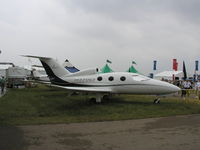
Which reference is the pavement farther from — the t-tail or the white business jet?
the t-tail

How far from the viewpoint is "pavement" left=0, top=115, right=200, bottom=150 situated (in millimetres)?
5773

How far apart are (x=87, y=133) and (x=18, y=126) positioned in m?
2.79

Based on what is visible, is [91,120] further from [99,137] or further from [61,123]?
[99,137]

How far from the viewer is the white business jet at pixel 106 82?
47.3 ft

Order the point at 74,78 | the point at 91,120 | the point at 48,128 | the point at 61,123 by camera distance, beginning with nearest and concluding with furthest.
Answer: the point at 48,128
the point at 61,123
the point at 91,120
the point at 74,78

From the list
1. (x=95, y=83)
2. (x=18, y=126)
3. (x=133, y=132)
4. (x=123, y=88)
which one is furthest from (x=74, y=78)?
(x=133, y=132)

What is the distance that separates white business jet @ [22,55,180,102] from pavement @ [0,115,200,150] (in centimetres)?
Result: 549

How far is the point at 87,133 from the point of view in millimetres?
7191

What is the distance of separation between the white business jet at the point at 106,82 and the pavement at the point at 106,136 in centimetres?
549

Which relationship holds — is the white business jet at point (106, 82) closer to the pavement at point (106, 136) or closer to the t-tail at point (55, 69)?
the t-tail at point (55, 69)

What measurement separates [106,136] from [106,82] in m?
8.98

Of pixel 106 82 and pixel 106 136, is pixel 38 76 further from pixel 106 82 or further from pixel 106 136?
pixel 106 136

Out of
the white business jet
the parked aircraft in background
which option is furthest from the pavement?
the parked aircraft in background

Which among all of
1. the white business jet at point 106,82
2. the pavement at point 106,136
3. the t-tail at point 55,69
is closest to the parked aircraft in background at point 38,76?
the t-tail at point 55,69
